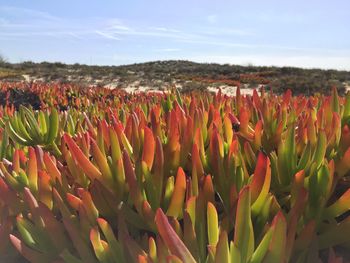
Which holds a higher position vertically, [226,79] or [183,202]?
[183,202]

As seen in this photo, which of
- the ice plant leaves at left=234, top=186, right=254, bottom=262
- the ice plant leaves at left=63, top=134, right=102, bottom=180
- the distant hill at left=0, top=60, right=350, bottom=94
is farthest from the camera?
the distant hill at left=0, top=60, right=350, bottom=94

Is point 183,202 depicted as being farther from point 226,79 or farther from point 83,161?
point 226,79

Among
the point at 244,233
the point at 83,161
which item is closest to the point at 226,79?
the point at 83,161

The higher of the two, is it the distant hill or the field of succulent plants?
the field of succulent plants

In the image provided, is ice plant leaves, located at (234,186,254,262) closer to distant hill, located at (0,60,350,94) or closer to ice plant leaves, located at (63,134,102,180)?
ice plant leaves, located at (63,134,102,180)

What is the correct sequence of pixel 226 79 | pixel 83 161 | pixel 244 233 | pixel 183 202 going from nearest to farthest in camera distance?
pixel 244 233 → pixel 183 202 → pixel 83 161 → pixel 226 79

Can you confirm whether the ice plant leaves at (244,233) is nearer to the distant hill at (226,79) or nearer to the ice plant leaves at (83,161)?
the ice plant leaves at (83,161)

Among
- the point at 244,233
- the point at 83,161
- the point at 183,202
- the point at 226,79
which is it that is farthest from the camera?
the point at 226,79

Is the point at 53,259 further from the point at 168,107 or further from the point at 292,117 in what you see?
the point at 168,107

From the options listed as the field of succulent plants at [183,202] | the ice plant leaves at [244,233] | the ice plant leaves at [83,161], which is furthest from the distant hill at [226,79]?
the ice plant leaves at [244,233]

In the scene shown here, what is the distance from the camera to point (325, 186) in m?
1.33

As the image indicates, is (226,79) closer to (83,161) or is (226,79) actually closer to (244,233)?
(83,161)

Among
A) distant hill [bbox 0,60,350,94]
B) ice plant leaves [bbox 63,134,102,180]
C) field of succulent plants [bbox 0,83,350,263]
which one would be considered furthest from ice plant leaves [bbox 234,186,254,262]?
distant hill [bbox 0,60,350,94]

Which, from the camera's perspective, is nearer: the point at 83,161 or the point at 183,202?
the point at 183,202
